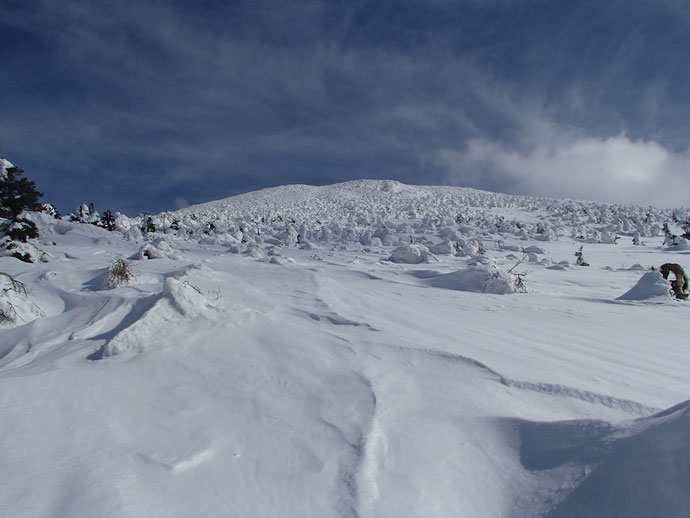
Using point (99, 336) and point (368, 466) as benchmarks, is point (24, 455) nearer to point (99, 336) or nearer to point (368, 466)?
point (368, 466)

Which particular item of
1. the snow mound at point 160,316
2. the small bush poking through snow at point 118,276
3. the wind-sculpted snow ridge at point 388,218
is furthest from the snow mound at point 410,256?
the snow mound at point 160,316

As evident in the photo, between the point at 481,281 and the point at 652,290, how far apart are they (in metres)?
2.07

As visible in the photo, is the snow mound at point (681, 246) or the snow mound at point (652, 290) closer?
the snow mound at point (652, 290)

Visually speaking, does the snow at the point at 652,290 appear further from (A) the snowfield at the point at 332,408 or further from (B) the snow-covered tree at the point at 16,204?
(B) the snow-covered tree at the point at 16,204

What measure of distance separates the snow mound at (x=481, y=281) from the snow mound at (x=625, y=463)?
3.99 meters

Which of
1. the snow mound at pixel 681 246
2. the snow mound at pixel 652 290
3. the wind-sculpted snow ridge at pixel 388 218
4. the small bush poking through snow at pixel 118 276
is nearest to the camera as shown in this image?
the small bush poking through snow at pixel 118 276

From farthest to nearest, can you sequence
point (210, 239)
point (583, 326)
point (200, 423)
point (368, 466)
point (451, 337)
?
point (210, 239), point (583, 326), point (451, 337), point (200, 423), point (368, 466)

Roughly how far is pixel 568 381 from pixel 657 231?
1769cm

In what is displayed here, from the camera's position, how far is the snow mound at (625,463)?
1114 millimetres

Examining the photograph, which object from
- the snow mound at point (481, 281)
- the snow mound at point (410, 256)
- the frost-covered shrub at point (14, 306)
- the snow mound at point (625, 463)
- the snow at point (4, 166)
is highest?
the snow at point (4, 166)

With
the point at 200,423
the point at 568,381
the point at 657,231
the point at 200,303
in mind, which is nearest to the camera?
the point at 200,423

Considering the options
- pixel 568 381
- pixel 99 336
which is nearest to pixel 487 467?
pixel 568 381

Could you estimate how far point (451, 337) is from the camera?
3.11 metres

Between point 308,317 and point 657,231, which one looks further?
point 657,231
